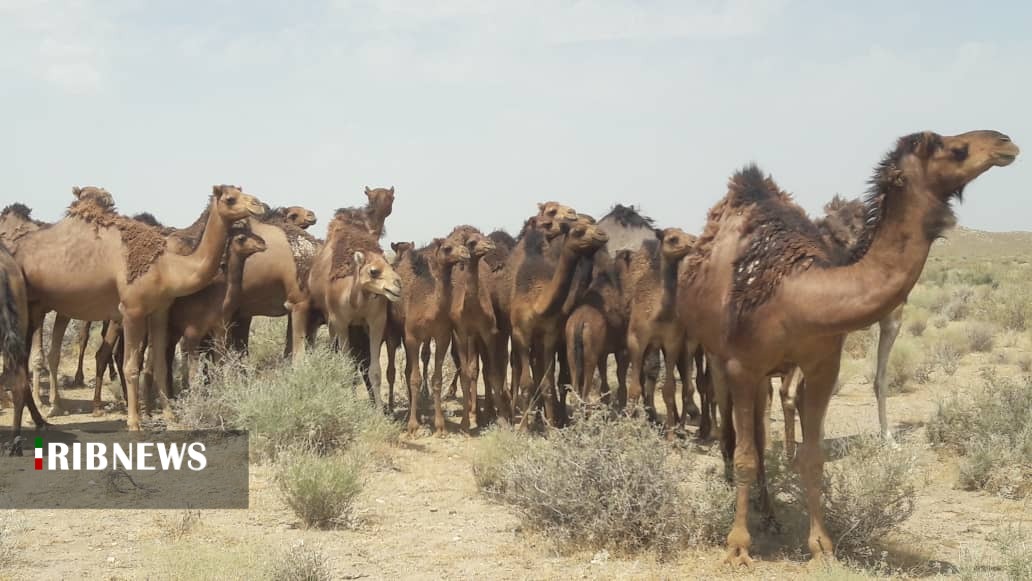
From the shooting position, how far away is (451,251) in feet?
40.8

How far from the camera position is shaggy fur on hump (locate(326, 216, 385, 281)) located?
13.6m

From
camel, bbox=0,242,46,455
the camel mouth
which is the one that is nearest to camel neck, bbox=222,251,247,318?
the camel mouth

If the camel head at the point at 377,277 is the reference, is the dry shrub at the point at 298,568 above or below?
below

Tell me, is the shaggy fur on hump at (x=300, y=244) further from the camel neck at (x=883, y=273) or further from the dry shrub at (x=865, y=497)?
the camel neck at (x=883, y=273)

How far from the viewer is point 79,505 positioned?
922 cm

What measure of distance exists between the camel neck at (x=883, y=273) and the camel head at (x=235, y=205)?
8.12 metres

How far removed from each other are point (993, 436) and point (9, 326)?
10.2 m

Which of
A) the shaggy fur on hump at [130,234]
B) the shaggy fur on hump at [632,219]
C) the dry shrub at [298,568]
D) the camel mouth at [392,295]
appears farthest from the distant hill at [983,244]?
the dry shrub at [298,568]

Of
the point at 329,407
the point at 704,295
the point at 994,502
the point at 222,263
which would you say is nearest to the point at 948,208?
the point at 704,295

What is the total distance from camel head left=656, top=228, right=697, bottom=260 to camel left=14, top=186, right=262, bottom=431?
515cm

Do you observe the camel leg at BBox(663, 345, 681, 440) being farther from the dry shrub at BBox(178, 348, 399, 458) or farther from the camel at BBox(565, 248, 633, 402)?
the dry shrub at BBox(178, 348, 399, 458)

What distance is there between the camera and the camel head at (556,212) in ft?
40.4

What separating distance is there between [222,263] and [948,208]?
1022 centimetres

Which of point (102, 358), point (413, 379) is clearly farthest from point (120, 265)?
point (413, 379)
